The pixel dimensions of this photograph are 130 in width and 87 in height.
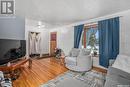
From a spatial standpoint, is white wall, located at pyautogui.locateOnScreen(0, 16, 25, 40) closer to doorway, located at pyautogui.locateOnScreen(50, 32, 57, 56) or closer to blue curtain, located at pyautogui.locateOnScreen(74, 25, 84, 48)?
blue curtain, located at pyautogui.locateOnScreen(74, 25, 84, 48)

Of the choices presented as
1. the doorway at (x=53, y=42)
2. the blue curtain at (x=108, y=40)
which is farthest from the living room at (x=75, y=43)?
the doorway at (x=53, y=42)

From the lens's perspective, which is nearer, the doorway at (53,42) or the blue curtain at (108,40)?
the blue curtain at (108,40)

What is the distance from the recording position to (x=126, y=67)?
229 cm

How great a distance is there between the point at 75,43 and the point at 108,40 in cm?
181

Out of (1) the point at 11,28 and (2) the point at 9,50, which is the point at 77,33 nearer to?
(1) the point at 11,28

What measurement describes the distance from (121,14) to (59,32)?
4.02 meters

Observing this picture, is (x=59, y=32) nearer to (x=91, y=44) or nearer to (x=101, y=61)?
(x=91, y=44)

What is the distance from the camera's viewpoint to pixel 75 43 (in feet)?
16.4

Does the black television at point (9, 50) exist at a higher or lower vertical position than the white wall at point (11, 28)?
lower

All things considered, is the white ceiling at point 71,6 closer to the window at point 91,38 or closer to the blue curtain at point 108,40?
the blue curtain at point 108,40

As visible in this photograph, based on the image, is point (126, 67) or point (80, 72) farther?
point (80, 72)

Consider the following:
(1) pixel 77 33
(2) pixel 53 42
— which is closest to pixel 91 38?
(1) pixel 77 33

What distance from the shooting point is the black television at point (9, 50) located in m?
2.27

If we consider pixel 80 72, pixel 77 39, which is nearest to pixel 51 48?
pixel 77 39
